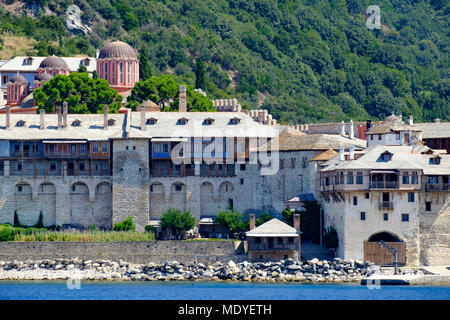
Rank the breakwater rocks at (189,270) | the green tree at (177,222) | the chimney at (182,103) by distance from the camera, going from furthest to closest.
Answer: the chimney at (182,103)
the green tree at (177,222)
the breakwater rocks at (189,270)

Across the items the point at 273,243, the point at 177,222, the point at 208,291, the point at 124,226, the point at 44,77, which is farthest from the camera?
the point at 44,77

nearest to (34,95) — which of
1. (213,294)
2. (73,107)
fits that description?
(73,107)

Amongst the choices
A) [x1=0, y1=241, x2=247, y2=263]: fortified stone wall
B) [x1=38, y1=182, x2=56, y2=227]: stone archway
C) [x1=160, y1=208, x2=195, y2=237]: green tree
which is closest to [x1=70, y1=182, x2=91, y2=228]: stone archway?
[x1=38, y1=182, x2=56, y2=227]: stone archway

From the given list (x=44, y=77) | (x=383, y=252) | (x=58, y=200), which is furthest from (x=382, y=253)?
(x=44, y=77)

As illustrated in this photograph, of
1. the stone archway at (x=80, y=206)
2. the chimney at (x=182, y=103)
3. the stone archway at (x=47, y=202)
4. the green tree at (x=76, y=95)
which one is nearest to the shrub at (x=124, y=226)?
the stone archway at (x=80, y=206)

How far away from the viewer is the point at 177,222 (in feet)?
277

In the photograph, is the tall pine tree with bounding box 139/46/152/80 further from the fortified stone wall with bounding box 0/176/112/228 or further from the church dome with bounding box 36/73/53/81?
the fortified stone wall with bounding box 0/176/112/228

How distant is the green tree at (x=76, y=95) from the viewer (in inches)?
3910

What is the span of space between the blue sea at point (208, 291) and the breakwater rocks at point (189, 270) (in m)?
2.02

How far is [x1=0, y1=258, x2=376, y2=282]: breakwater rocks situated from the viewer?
7688cm

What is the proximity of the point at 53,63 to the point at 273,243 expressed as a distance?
44.9m

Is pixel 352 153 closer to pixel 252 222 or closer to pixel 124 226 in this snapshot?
pixel 252 222

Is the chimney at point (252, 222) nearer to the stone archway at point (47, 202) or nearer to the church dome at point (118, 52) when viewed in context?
the stone archway at point (47, 202)

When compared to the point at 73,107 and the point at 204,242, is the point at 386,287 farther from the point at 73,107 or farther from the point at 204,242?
the point at 73,107
